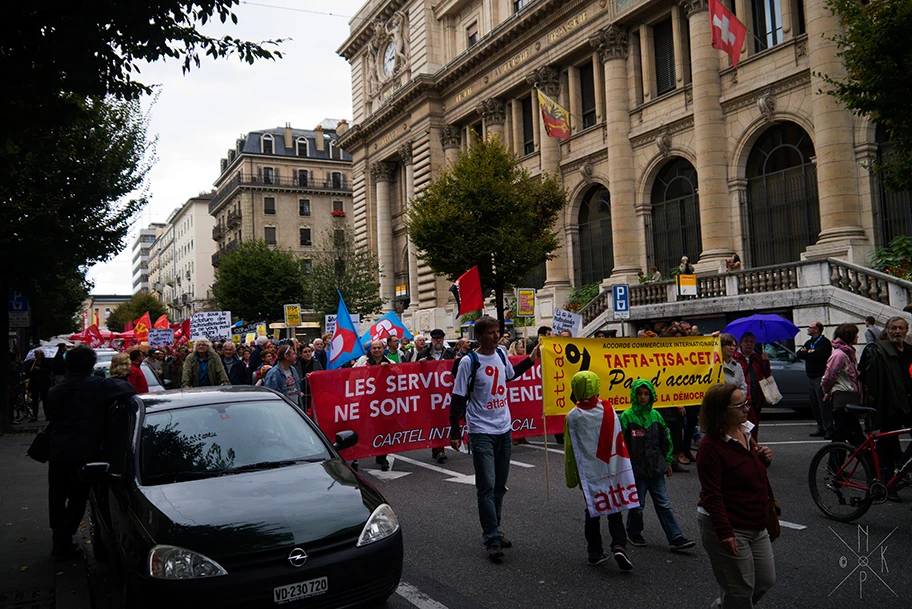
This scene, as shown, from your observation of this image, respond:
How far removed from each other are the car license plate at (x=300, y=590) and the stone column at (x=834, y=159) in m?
20.0

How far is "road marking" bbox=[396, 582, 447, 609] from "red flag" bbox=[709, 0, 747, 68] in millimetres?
19189

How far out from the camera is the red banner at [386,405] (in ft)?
33.9

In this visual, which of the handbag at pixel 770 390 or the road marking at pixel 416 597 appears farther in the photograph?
the handbag at pixel 770 390

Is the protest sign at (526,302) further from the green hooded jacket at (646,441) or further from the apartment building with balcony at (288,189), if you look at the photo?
the apartment building with balcony at (288,189)

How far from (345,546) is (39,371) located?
18339 mm

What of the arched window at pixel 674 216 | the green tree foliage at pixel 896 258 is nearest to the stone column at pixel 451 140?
the arched window at pixel 674 216

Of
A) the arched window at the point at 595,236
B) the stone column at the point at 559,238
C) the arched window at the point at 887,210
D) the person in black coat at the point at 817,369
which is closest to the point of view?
the person in black coat at the point at 817,369

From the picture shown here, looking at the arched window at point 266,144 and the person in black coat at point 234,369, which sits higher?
the arched window at point 266,144

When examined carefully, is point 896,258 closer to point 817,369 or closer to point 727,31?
point 727,31

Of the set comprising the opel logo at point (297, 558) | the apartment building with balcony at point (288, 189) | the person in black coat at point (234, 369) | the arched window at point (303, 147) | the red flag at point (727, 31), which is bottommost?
the opel logo at point (297, 558)

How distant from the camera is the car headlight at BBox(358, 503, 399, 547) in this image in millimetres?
4832

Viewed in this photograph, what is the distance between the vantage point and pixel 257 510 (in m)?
4.79

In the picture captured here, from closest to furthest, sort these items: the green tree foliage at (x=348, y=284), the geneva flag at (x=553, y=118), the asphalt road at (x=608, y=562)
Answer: the asphalt road at (x=608, y=562) < the geneva flag at (x=553, y=118) < the green tree foliage at (x=348, y=284)

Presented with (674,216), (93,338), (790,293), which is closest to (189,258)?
(93,338)
